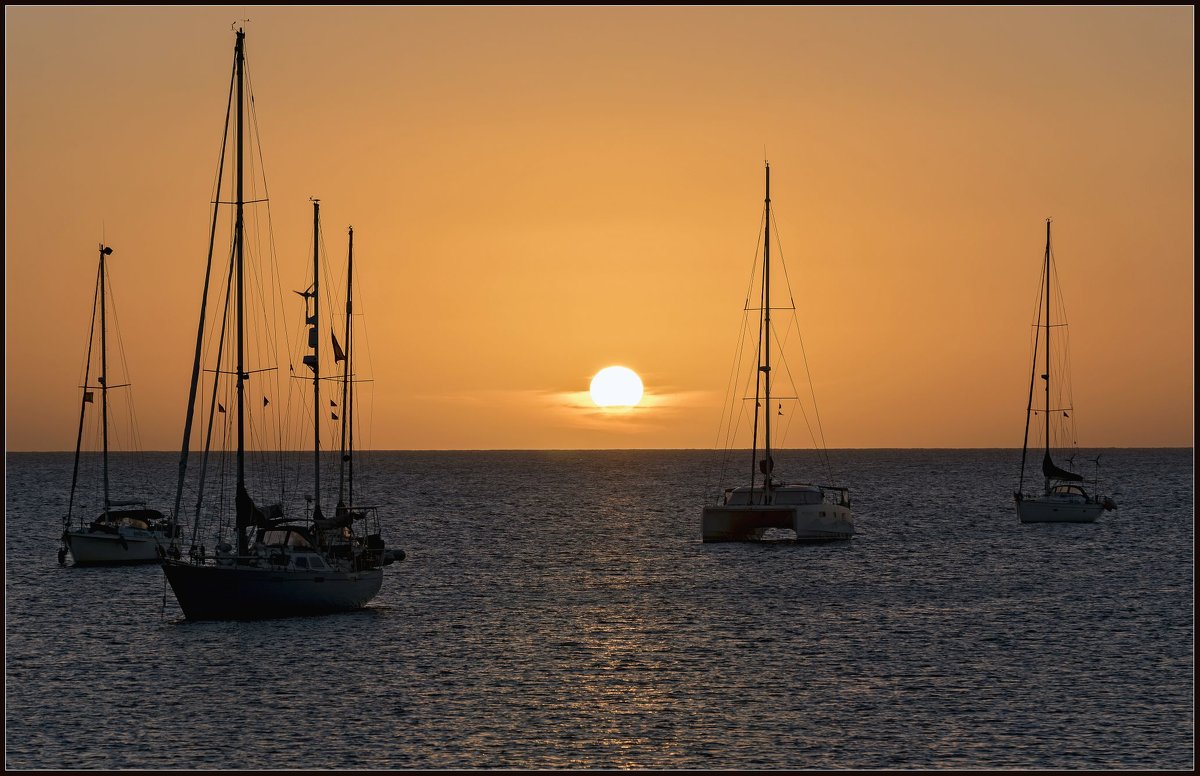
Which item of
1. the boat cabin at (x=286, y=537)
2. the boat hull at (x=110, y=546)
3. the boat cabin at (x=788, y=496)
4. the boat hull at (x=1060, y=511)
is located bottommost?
the boat hull at (x=110, y=546)

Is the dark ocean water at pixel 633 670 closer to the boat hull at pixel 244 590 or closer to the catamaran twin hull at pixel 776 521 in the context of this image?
the boat hull at pixel 244 590

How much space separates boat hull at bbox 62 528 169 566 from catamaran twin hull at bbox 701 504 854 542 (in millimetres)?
36176

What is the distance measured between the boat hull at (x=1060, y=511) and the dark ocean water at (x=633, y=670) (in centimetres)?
3032

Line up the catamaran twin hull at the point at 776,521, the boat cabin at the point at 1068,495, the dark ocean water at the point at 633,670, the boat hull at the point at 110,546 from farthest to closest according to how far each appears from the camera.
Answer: the boat cabin at the point at 1068,495, the catamaran twin hull at the point at 776,521, the boat hull at the point at 110,546, the dark ocean water at the point at 633,670

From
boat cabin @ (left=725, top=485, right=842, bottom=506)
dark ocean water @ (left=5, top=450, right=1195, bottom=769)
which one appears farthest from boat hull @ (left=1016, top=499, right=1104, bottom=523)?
boat cabin @ (left=725, top=485, right=842, bottom=506)

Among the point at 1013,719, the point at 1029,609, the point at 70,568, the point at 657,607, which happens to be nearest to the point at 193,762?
the point at 1013,719

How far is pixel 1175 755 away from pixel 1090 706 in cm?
566

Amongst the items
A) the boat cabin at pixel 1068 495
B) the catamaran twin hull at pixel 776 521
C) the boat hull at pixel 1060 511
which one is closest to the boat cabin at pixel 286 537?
the catamaran twin hull at pixel 776 521

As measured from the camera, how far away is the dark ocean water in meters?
37.2

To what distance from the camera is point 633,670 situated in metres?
48.8

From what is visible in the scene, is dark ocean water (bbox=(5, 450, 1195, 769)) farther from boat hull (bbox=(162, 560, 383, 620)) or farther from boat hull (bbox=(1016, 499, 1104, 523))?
boat hull (bbox=(1016, 499, 1104, 523))

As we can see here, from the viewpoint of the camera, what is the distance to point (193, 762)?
117ft

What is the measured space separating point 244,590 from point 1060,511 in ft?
274

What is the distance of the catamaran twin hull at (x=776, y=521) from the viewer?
9281 cm
